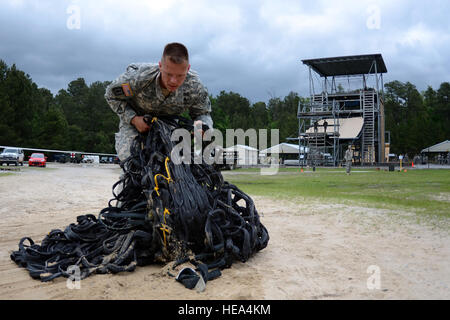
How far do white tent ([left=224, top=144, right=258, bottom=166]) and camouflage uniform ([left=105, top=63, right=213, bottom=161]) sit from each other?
31800 mm

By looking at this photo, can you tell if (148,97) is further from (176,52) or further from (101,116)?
(101,116)

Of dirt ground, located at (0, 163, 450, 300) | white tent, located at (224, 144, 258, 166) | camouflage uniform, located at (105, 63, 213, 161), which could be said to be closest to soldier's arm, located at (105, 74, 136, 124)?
camouflage uniform, located at (105, 63, 213, 161)

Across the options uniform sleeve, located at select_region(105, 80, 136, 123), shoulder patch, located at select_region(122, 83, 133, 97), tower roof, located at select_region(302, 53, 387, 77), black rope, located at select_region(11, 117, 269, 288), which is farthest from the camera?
tower roof, located at select_region(302, 53, 387, 77)

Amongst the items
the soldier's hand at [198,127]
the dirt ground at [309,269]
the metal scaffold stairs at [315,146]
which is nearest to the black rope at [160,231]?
the dirt ground at [309,269]

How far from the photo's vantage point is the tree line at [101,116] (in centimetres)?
4450

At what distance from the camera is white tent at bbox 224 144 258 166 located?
38.2 meters

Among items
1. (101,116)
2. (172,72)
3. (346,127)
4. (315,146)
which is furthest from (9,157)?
(101,116)

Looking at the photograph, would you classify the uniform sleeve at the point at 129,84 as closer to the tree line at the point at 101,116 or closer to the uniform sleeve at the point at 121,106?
the uniform sleeve at the point at 121,106

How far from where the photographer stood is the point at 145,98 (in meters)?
3.50

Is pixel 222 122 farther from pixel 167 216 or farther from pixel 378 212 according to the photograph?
pixel 167 216

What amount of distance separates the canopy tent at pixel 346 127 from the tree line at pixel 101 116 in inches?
566

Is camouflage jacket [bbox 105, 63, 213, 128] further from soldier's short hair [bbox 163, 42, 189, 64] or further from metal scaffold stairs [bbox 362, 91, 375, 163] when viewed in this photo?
metal scaffold stairs [bbox 362, 91, 375, 163]

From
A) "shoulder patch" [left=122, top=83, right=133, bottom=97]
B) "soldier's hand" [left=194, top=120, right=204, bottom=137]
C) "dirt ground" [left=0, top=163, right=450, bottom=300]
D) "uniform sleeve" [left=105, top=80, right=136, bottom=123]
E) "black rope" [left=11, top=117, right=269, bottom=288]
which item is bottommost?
"dirt ground" [left=0, top=163, right=450, bottom=300]

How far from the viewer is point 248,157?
40969 mm
